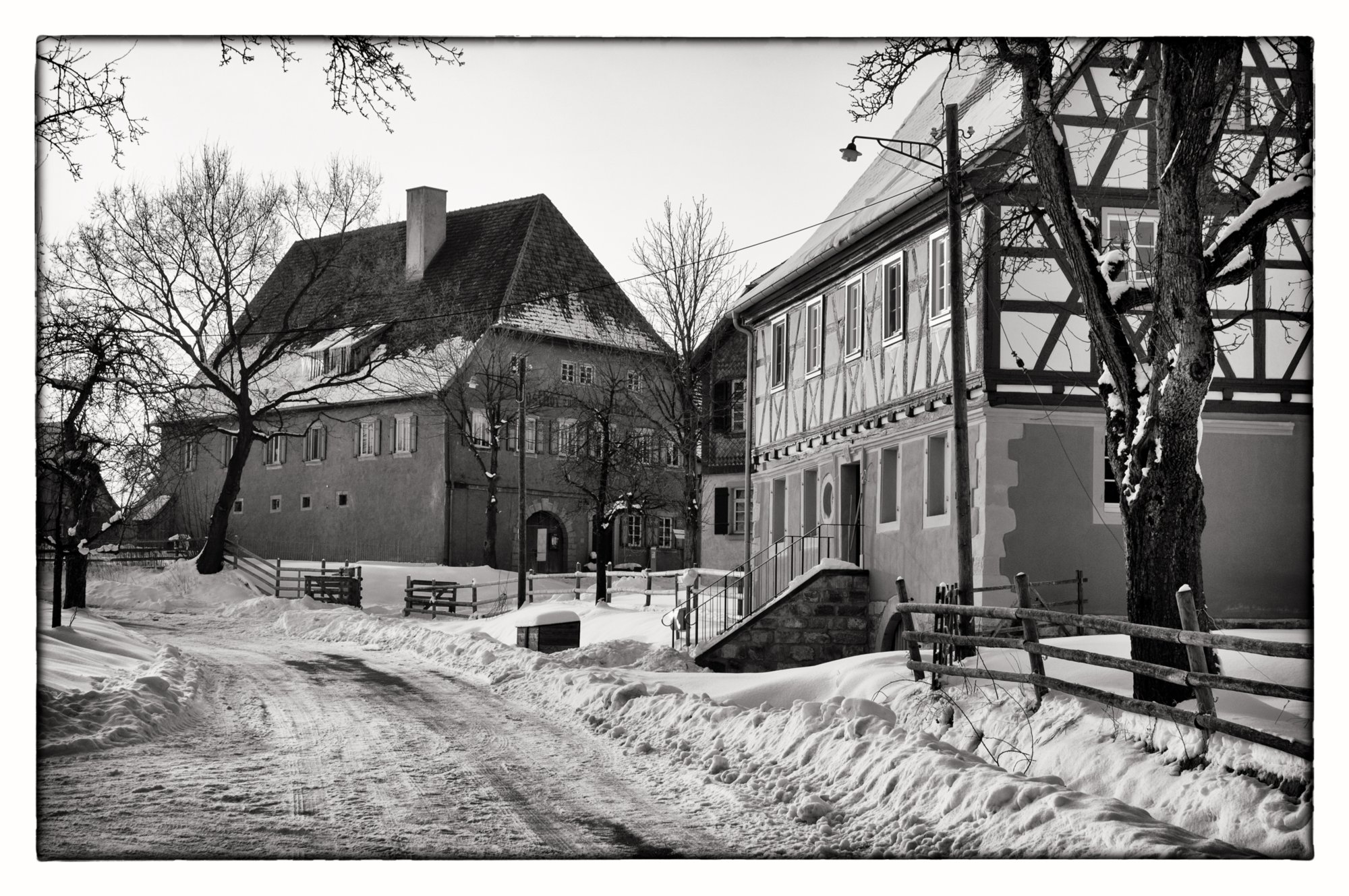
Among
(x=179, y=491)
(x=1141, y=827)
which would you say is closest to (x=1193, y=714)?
(x=1141, y=827)

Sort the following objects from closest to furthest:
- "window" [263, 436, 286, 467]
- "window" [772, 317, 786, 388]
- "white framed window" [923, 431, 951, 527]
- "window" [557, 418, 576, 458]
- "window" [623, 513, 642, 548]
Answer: "window" [263, 436, 286, 467]
"white framed window" [923, 431, 951, 527]
"window" [772, 317, 786, 388]
"window" [557, 418, 576, 458]
"window" [623, 513, 642, 548]

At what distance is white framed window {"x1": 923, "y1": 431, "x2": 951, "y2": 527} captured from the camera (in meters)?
15.0

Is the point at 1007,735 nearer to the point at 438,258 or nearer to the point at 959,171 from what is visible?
the point at 959,171

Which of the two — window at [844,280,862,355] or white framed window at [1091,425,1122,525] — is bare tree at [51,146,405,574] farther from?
white framed window at [1091,425,1122,525]

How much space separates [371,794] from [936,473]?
9.31 metres

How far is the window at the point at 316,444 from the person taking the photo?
1533 cm

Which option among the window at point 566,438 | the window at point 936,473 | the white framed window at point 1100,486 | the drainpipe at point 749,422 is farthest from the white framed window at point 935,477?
the window at point 566,438

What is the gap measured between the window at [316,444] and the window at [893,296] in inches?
254

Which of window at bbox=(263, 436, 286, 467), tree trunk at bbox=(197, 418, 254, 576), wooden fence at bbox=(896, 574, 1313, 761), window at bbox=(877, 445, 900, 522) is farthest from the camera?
window at bbox=(877, 445, 900, 522)

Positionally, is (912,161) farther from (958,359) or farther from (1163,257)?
(1163,257)

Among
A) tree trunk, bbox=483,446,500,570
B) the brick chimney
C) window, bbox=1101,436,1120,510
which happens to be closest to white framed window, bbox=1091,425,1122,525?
window, bbox=1101,436,1120,510

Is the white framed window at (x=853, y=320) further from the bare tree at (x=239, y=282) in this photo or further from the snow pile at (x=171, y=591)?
the snow pile at (x=171, y=591)

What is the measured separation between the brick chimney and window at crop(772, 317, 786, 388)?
6.15m
